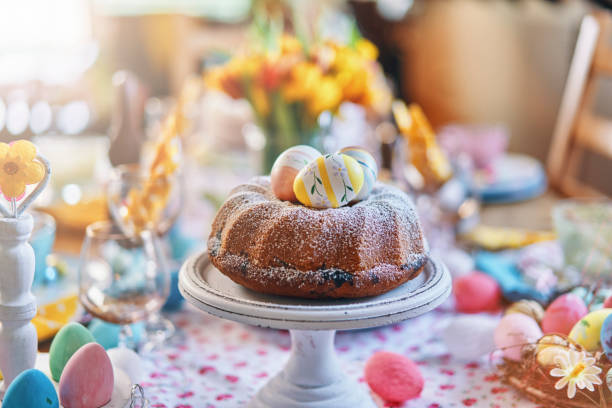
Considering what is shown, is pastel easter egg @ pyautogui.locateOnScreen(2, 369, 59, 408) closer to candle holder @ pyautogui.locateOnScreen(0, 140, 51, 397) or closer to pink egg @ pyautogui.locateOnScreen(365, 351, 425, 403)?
candle holder @ pyautogui.locateOnScreen(0, 140, 51, 397)

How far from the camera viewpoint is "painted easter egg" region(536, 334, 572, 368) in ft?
2.50

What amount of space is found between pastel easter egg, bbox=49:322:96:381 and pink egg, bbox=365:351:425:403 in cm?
35

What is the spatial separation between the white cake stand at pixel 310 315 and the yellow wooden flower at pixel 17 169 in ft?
0.64

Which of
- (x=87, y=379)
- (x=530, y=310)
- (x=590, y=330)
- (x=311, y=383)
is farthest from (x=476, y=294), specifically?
(x=87, y=379)

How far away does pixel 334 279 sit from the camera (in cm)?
68

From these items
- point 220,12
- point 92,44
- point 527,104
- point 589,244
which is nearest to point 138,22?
point 92,44

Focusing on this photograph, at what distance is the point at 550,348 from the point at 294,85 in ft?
2.33

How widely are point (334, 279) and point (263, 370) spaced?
0.28m

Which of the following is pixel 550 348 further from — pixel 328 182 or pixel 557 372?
pixel 328 182

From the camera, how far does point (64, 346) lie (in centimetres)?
75

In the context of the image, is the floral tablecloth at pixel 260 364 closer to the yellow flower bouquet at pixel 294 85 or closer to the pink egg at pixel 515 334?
the pink egg at pixel 515 334

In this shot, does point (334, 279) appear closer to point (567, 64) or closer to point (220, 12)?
point (567, 64)

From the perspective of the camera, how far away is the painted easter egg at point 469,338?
0.89 meters

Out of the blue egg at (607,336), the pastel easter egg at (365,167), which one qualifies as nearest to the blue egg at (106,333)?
the pastel easter egg at (365,167)
